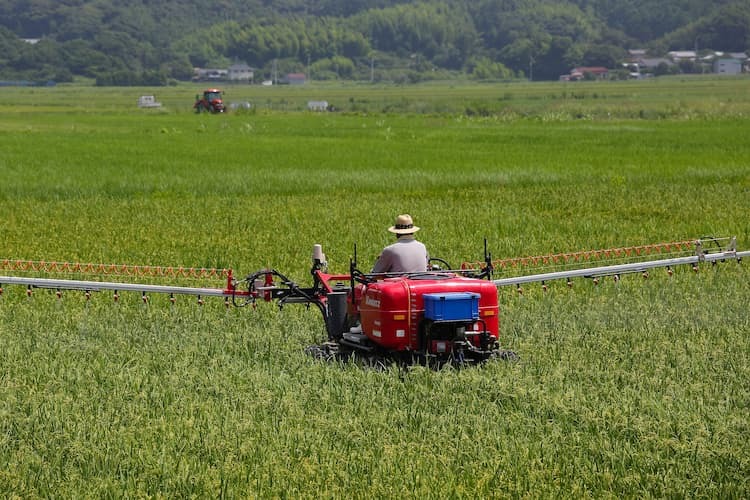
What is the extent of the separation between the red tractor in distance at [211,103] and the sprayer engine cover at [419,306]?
74371mm

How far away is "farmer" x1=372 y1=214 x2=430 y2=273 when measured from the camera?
11.2 meters

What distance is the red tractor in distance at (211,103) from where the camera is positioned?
8375cm

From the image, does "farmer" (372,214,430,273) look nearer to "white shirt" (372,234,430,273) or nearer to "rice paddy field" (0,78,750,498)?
"white shirt" (372,234,430,273)

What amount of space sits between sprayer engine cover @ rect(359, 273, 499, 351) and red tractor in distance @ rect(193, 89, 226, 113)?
244 ft

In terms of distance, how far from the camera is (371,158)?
1615 inches

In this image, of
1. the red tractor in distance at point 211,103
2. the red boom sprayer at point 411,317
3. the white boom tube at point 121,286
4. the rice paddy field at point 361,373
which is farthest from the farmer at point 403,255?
the red tractor in distance at point 211,103

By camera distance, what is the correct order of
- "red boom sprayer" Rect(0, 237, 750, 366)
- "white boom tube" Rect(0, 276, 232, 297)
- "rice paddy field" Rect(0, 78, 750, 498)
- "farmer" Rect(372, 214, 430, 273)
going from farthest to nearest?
"white boom tube" Rect(0, 276, 232, 297) < "farmer" Rect(372, 214, 430, 273) < "red boom sprayer" Rect(0, 237, 750, 366) < "rice paddy field" Rect(0, 78, 750, 498)

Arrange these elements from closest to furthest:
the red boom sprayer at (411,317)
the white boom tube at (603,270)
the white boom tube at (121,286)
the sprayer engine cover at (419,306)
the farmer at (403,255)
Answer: the sprayer engine cover at (419,306), the red boom sprayer at (411,317), the farmer at (403,255), the white boom tube at (121,286), the white boom tube at (603,270)

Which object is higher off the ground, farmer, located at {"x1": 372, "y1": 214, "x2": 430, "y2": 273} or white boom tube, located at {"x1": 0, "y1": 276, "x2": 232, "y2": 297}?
farmer, located at {"x1": 372, "y1": 214, "x2": 430, "y2": 273}

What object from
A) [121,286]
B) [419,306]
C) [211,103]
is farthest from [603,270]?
[211,103]

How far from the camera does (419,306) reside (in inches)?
411

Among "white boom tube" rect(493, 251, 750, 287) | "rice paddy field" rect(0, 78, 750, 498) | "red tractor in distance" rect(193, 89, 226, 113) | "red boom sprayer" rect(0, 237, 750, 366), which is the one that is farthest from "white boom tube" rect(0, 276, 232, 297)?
"red tractor in distance" rect(193, 89, 226, 113)

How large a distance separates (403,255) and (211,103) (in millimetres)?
74966

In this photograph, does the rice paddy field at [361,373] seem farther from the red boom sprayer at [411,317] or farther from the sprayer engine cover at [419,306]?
the sprayer engine cover at [419,306]
